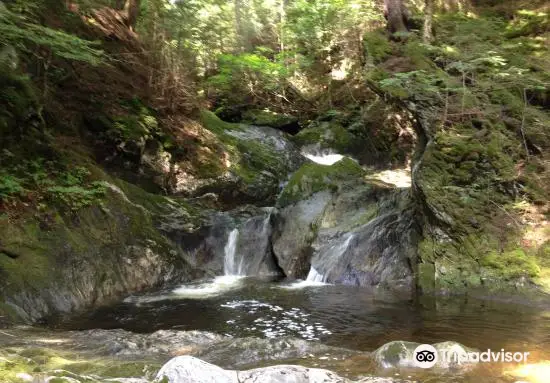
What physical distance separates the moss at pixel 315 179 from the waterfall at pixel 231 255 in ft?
5.51

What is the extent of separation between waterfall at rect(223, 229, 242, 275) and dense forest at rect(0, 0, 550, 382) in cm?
5

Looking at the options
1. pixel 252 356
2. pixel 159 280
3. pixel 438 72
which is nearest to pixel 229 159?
pixel 159 280

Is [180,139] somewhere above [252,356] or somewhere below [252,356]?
above

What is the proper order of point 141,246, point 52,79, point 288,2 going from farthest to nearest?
point 288,2 < point 52,79 < point 141,246

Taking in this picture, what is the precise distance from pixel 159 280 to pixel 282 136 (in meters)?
9.19

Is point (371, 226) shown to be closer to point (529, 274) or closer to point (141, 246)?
point (529, 274)

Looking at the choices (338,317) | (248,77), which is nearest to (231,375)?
(338,317)

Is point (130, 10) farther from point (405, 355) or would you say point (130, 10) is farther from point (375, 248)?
point (405, 355)

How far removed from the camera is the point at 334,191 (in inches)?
497

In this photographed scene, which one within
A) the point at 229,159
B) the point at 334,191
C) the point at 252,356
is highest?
the point at 229,159

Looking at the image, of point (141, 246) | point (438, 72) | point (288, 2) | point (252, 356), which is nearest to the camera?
point (252, 356)

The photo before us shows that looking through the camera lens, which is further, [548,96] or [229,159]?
[229,159]

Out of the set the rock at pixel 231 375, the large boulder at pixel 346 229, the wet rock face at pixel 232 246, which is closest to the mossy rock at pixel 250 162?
the wet rock face at pixel 232 246

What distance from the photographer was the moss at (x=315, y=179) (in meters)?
12.6
